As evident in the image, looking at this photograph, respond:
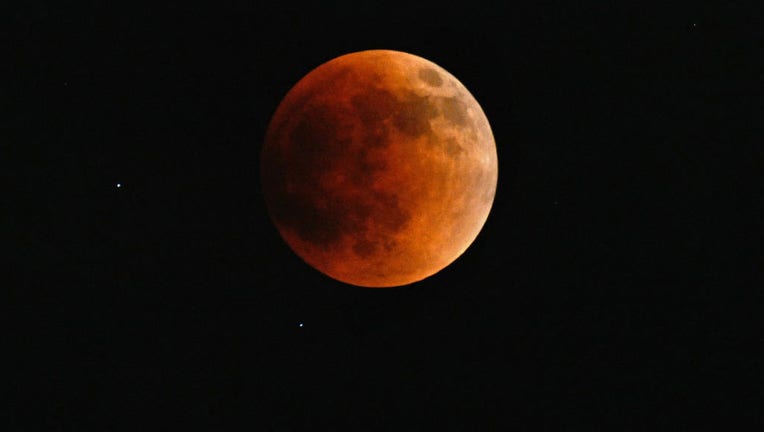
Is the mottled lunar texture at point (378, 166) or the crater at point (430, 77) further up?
the crater at point (430, 77)

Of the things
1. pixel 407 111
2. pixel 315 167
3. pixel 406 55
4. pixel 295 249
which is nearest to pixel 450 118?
pixel 407 111

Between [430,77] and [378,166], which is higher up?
[430,77]

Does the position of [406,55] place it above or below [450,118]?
above

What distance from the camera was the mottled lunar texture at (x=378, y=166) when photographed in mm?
4387

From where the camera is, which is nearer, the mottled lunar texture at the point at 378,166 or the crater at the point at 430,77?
the mottled lunar texture at the point at 378,166

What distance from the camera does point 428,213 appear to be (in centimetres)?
454

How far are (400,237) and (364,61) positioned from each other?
1.32 metres

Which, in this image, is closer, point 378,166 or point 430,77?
point 378,166

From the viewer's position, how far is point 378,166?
436cm

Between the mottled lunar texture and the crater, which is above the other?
the crater

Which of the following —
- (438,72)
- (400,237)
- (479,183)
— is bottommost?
(400,237)

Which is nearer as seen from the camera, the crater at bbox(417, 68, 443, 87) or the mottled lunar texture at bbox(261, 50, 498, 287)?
the mottled lunar texture at bbox(261, 50, 498, 287)

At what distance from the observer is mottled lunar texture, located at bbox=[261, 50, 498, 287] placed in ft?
14.4

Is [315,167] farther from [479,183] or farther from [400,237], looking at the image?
[479,183]
